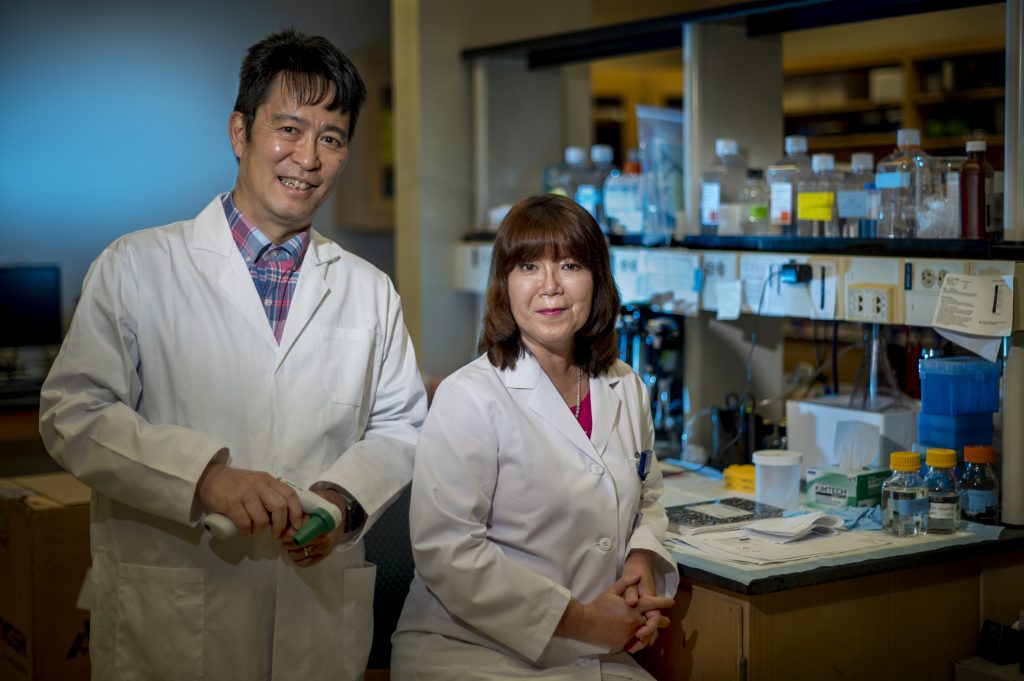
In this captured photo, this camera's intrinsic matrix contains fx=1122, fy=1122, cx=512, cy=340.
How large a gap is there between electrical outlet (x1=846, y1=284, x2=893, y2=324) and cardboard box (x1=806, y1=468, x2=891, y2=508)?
0.33 metres

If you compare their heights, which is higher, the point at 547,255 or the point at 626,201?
the point at 626,201

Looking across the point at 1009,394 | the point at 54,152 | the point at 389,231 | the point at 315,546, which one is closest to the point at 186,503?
the point at 315,546

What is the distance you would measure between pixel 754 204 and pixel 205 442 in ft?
5.65

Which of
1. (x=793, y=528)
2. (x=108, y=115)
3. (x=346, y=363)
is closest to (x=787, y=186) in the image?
(x=793, y=528)

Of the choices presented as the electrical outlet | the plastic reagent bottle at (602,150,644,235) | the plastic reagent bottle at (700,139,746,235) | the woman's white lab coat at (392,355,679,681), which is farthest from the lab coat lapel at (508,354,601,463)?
the plastic reagent bottle at (602,150,644,235)

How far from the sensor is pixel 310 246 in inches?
78.8

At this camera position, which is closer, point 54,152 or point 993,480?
point 993,480

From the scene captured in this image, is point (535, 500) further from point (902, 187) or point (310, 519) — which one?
point (902, 187)

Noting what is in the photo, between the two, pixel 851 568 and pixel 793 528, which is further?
pixel 793 528

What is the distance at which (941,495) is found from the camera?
2240mm

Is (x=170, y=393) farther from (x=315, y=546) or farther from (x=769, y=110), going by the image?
(x=769, y=110)

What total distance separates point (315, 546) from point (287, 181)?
24.1 inches

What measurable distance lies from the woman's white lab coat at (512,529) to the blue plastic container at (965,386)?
0.75 metres

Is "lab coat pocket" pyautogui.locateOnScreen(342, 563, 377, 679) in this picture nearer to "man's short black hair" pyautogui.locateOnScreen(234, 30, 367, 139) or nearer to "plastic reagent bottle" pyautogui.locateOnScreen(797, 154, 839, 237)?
"man's short black hair" pyautogui.locateOnScreen(234, 30, 367, 139)
